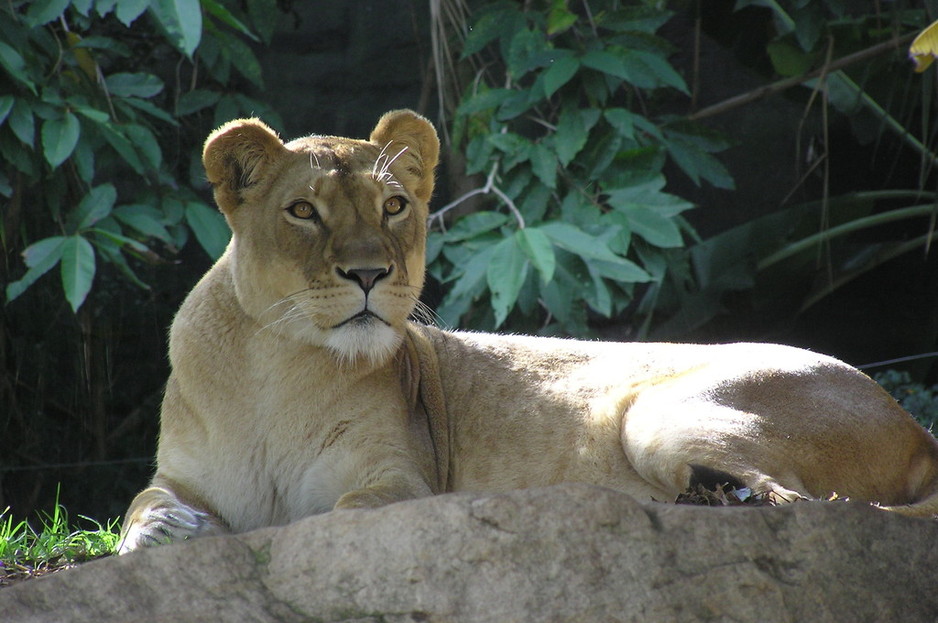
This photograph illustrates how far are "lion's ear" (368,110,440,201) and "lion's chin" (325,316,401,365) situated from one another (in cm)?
73

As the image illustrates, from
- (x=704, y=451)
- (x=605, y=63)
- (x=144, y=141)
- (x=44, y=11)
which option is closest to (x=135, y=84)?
(x=144, y=141)

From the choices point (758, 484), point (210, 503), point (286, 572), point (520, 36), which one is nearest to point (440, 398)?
point (210, 503)

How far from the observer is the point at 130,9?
438 cm

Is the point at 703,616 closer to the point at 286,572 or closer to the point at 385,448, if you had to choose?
the point at 286,572

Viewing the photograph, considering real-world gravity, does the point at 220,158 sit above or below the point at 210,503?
above

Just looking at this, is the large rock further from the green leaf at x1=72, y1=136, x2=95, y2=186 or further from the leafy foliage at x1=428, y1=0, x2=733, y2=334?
the green leaf at x1=72, y1=136, x2=95, y2=186

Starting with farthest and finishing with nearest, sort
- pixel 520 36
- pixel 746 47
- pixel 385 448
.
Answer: pixel 746 47 < pixel 520 36 < pixel 385 448

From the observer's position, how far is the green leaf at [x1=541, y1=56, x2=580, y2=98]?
500 cm

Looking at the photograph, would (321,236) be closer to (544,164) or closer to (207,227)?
(207,227)

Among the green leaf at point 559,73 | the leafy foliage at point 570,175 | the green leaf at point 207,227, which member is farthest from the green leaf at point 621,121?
the green leaf at point 207,227

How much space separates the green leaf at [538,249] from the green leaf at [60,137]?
184 cm

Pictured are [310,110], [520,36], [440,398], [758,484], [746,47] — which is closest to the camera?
[758,484]

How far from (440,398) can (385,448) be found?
42 cm

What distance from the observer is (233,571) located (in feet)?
7.14
